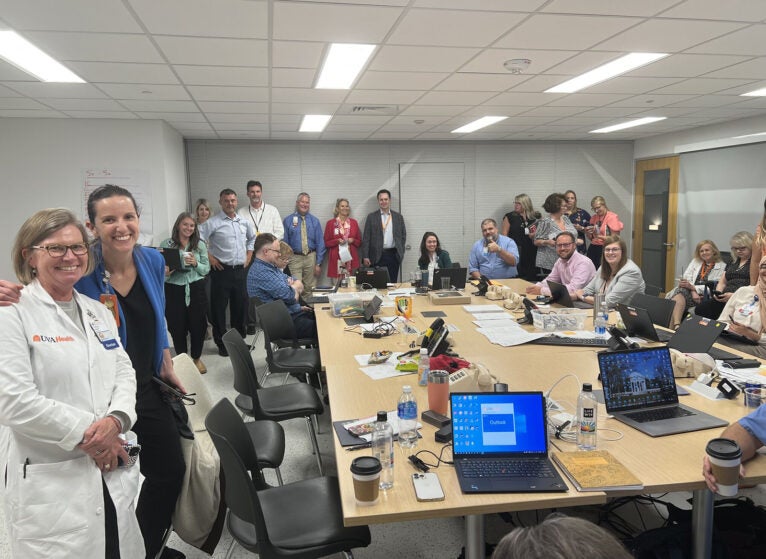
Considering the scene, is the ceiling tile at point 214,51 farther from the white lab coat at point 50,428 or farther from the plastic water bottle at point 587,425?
the plastic water bottle at point 587,425

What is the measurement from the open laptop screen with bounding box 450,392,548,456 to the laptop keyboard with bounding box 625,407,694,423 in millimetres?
568

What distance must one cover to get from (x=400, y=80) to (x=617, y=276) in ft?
8.40

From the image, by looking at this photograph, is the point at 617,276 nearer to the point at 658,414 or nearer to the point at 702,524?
the point at 658,414

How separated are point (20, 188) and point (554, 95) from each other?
6.07m

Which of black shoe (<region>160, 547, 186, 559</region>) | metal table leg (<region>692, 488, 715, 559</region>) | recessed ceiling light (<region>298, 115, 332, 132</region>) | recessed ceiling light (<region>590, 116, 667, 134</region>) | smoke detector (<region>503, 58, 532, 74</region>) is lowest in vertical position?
black shoe (<region>160, 547, 186, 559</region>)

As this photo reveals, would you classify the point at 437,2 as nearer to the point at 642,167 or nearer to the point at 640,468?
the point at 640,468

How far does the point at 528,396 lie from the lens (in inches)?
73.5

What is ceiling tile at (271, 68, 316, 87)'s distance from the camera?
4.08 m

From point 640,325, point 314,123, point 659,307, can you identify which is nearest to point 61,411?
point 640,325

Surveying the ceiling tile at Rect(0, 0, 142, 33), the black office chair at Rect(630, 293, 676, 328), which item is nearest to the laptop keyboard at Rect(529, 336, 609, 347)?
the black office chair at Rect(630, 293, 676, 328)

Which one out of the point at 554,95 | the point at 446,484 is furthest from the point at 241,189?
the point at 446,484

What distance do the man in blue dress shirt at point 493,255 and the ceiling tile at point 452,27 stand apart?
295cm

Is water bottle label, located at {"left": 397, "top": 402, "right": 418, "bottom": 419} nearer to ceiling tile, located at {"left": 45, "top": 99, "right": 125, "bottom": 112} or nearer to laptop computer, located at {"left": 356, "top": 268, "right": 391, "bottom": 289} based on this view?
laptop computer, located at {"left": 356, "top": 268, "right": 391, "bottom": 289}

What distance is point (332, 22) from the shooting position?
3.07 m
